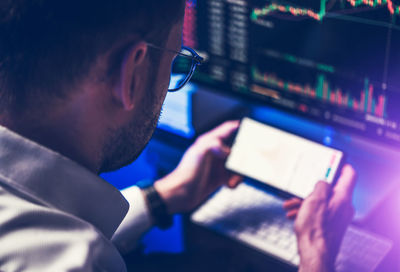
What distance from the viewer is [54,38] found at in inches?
23.9

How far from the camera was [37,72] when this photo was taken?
62 centimetres

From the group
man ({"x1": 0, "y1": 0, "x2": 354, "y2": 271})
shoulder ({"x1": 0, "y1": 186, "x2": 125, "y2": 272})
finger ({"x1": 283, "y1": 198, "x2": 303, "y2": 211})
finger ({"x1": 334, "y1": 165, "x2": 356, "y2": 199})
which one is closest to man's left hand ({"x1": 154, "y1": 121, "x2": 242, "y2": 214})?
finger ({"x1": 283, "y1": 198, "x2": 303, "y2": 211})

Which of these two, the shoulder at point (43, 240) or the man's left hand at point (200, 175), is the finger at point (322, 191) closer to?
the man's left hand at point (200, 175)

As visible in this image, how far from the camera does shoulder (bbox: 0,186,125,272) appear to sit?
0.56m

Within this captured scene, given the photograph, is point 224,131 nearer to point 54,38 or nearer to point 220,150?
point 220,150

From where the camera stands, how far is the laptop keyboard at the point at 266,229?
96cm

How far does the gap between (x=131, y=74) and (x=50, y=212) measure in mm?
196

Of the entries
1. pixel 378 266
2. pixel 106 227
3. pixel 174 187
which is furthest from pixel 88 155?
pixel 378 266

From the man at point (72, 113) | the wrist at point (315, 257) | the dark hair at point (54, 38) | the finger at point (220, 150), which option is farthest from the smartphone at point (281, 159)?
the dark hair at point (54, 38)

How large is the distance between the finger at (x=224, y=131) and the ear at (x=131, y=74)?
51cm

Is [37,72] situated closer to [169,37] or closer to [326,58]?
[169,37]

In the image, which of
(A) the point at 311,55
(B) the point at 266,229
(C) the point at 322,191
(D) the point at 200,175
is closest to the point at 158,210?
(D) the point at 200,175

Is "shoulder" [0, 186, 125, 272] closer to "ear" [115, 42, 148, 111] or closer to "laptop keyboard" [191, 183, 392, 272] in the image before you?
"ear" [115, 42, 148, 111]

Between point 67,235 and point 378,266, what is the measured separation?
0.59 m
